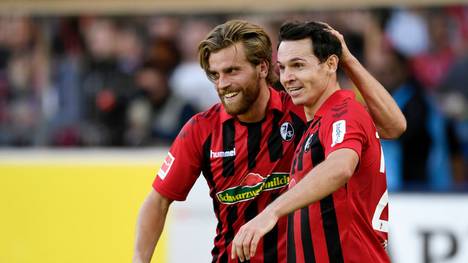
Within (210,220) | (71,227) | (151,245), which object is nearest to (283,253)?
(151,245)

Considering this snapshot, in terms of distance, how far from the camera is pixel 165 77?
977cm

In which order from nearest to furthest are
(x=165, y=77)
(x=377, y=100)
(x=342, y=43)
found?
(x=342, y=43) < (x=377, y=100) < (x=165, y=77)

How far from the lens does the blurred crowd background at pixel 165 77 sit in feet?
29.0

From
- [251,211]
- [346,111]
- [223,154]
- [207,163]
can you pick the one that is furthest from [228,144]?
[346,111]

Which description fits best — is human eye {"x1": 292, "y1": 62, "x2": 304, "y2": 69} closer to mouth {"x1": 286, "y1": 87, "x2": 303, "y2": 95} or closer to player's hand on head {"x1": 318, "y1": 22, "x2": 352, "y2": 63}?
mouth {"x1": 286, "y1": 87, "x2": 303, "y2": 95}

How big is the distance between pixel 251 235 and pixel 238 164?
4.20 feet

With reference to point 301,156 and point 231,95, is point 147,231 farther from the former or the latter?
point 301,156

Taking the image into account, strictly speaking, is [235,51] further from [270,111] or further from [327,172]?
[327,172]

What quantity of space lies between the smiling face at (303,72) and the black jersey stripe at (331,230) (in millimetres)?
514

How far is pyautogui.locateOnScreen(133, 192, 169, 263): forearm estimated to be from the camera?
525 cm

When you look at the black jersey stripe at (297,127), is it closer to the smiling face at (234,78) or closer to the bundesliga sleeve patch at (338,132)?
the smiling face at (234,78)

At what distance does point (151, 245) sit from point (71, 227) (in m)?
3.24

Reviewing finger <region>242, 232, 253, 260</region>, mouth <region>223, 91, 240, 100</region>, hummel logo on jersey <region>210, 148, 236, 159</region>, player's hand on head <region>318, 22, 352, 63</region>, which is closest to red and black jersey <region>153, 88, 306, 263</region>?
hummel logo on jersey <region>210, 148, 236, 159</region>

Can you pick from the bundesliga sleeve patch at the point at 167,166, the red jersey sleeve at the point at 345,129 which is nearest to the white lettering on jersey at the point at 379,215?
the red jersey sleeve at the point at 345,129
